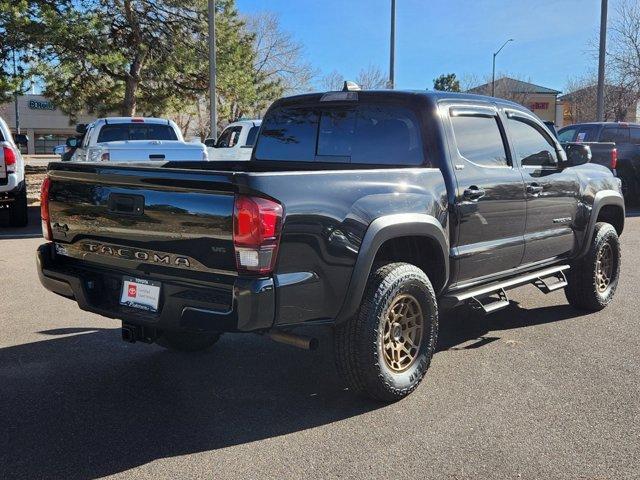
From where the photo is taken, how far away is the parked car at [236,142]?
14367 mm

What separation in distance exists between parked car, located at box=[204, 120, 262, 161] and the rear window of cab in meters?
8.78

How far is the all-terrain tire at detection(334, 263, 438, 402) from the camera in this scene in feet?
12.4

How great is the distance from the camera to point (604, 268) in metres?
6.50

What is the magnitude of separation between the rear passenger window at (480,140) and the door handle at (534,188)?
274 mm

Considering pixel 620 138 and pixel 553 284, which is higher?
pixel 620 138

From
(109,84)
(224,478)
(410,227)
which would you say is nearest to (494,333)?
(410,227)

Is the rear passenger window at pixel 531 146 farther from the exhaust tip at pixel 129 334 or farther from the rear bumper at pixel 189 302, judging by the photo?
the exhaust tip at pixel 129 334

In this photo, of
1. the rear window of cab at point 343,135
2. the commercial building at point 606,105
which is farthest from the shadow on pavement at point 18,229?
the commercial building at point 606,105

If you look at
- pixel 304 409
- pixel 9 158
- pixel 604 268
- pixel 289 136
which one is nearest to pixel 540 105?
pixel 9 158

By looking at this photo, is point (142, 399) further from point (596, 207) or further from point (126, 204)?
point (596, 207)

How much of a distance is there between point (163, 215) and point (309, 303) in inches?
36.1

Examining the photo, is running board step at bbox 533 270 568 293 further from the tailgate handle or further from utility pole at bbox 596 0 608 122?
utility pole at bbox 596 0 608 122

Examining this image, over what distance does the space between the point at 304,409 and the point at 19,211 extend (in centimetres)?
958

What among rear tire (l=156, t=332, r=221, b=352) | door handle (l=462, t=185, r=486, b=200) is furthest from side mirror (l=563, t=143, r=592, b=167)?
rear tire (l=156, t=332, r=221, b=352)
